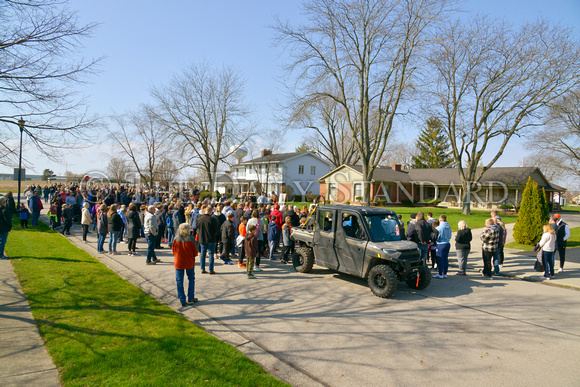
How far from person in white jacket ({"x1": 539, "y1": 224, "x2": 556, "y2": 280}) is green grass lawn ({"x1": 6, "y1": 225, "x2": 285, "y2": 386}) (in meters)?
9.64

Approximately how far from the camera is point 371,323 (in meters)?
6.42

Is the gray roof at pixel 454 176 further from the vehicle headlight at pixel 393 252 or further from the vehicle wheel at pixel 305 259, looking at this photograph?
the vehicle headlight at pixel 393 252

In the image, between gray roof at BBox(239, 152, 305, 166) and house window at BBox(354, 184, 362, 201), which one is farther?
gray roof at BBox(239, 152, 305, 166)

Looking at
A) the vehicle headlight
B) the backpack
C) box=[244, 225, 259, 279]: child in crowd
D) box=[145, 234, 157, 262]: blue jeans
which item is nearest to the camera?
the vehicle headlight

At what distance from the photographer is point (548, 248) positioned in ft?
32.8

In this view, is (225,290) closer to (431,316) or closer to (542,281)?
(431,316)

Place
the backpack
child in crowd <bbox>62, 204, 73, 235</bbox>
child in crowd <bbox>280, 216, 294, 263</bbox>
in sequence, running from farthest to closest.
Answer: child in crowd <bbox>62, 204, 73, 235</bbox>, the backpack, child in crowd <bbox>280, 216, 294, 263</bbox>

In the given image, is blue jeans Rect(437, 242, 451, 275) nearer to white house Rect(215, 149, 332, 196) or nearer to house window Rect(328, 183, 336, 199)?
house window Rect(328, 183, 336, 199)

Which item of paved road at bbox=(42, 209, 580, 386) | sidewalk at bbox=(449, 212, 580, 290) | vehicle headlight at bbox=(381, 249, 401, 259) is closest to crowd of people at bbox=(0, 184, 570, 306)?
sidewalk at bbox=(449, 212, 580, 290)

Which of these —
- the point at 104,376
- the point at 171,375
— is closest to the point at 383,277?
the point at 171,375

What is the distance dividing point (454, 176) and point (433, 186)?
2.80 metres

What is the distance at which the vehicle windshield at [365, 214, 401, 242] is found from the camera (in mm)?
8617

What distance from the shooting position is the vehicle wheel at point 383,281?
307 inches

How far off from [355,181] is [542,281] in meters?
31.6
